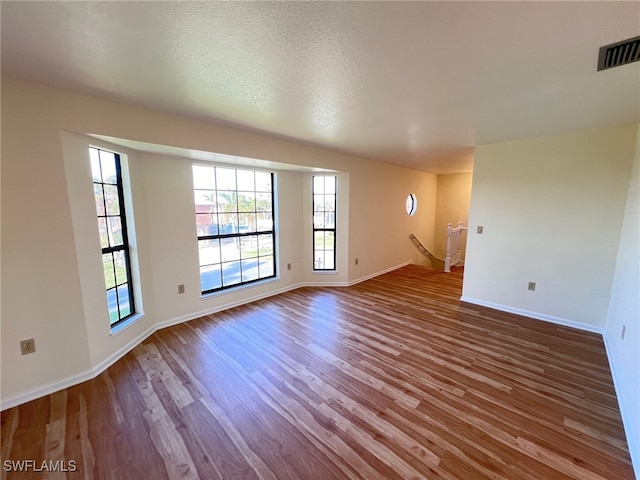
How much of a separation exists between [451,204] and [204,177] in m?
6.39

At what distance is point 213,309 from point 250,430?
86.7 inches

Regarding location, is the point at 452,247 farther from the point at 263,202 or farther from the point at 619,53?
the point at 619,53

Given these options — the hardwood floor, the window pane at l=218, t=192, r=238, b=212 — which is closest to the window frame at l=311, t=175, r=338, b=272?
the window pane at l=218, t=192, r=238, b=212

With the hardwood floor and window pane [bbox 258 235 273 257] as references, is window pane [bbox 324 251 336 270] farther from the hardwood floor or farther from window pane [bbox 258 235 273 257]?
the hardwood floor

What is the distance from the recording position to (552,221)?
127 inches

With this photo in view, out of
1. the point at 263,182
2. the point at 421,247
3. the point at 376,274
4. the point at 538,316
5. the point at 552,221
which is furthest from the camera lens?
the point at 421,247

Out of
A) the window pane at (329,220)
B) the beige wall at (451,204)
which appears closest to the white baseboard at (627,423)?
the window pane at (329,220)

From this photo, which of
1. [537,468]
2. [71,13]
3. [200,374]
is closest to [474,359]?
[537,468]

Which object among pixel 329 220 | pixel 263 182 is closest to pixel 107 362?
pixel 263 182

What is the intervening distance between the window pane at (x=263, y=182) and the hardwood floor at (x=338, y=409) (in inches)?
84.8

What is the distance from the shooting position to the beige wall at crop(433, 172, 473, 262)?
22.3 ft

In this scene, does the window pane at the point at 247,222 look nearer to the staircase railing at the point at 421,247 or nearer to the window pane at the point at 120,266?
the window pane at the point at 120,266

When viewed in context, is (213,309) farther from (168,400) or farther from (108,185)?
(108,185)

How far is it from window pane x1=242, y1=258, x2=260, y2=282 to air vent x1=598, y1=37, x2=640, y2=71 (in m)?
4.06
